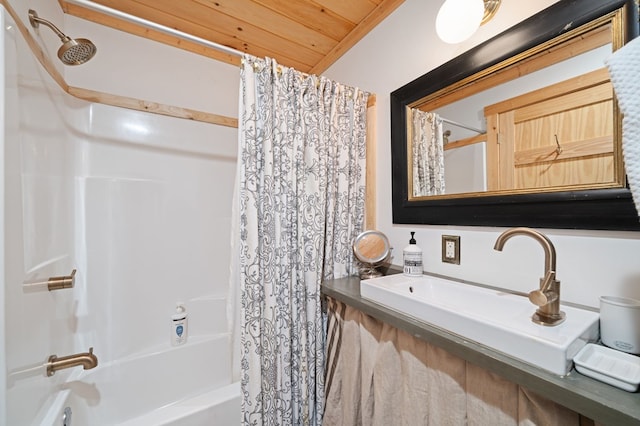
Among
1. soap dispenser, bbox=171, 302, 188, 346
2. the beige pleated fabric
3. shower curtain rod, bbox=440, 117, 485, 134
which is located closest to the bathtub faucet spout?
soap dispenser, bbox=171, 302, 188, 346

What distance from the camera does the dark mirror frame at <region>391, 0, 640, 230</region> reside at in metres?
0.65

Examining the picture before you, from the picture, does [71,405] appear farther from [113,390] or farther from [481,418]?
[481,418]

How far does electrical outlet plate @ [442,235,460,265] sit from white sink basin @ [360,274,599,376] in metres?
0.10

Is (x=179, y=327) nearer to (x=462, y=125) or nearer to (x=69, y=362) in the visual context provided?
(x=69, y=362)

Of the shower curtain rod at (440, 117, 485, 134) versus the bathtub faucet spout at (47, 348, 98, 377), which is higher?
the shower curtain rod at (440, 117, 485, 134)

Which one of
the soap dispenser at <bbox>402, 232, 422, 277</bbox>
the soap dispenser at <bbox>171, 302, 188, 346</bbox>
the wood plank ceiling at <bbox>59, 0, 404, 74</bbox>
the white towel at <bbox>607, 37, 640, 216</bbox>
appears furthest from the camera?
the soap dispenser at <bbox>171, 302, 188, 346</bbox>

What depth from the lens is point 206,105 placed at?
173 centimetres

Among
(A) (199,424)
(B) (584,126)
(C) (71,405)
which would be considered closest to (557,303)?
(B) (584,126)

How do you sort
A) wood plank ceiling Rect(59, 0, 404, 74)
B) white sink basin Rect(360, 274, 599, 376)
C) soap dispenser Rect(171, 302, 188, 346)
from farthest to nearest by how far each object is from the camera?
soap dispenser Rect(171, 302, 188, 346)
wood plank ceiling Rect(59, 0, 404, 74)
white sink basin Rect(360, 274, 599, 376)

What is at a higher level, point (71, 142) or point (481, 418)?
point (71, 142)

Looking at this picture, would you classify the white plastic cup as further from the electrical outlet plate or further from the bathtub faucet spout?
the bathtub faucet spout

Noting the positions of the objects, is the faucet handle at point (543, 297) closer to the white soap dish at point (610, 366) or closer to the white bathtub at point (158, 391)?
the white soap dish at point (610, 366)

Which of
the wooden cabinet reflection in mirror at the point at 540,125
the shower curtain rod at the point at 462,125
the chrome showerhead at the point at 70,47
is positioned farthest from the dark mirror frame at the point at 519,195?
the chrome showerhead at the point at 70,47

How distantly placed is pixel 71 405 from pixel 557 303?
1.97 m
